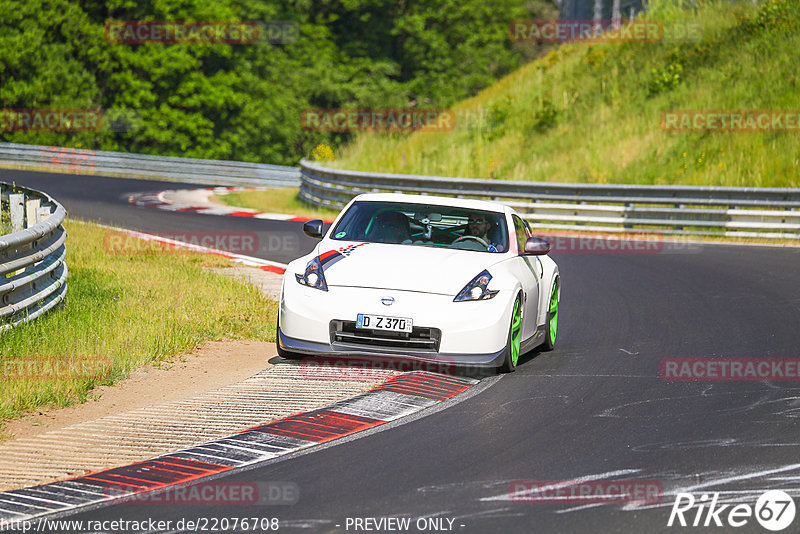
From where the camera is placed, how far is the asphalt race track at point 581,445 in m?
5.45

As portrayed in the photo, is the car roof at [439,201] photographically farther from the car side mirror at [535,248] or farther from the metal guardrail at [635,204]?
the metal guardrail at [635,204]

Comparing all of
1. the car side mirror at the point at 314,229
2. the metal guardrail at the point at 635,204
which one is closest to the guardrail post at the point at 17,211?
the car side mirror at the point at 314,229

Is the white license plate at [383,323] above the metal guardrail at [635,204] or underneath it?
above

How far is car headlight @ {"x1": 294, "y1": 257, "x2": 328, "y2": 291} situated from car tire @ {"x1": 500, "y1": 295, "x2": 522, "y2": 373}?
1493mm

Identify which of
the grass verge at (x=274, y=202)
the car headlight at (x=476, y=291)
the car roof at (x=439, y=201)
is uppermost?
the car roof at (x=439, y=201)

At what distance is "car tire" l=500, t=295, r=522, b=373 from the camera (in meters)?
8.84

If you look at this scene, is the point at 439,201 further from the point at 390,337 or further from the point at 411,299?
the point at 390,337

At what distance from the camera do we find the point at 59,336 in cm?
972

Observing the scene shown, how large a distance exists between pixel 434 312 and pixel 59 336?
3.40 metres

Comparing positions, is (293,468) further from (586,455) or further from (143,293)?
(143,293)

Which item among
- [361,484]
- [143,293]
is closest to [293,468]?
[361,484]

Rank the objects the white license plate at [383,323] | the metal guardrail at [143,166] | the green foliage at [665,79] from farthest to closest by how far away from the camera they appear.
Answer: the metal guardrail at [143,166]
the green foliage at [665,79]
the white license plate at [383,323]

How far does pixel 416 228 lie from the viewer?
10211 millimetres

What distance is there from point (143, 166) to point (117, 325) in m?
32.6
